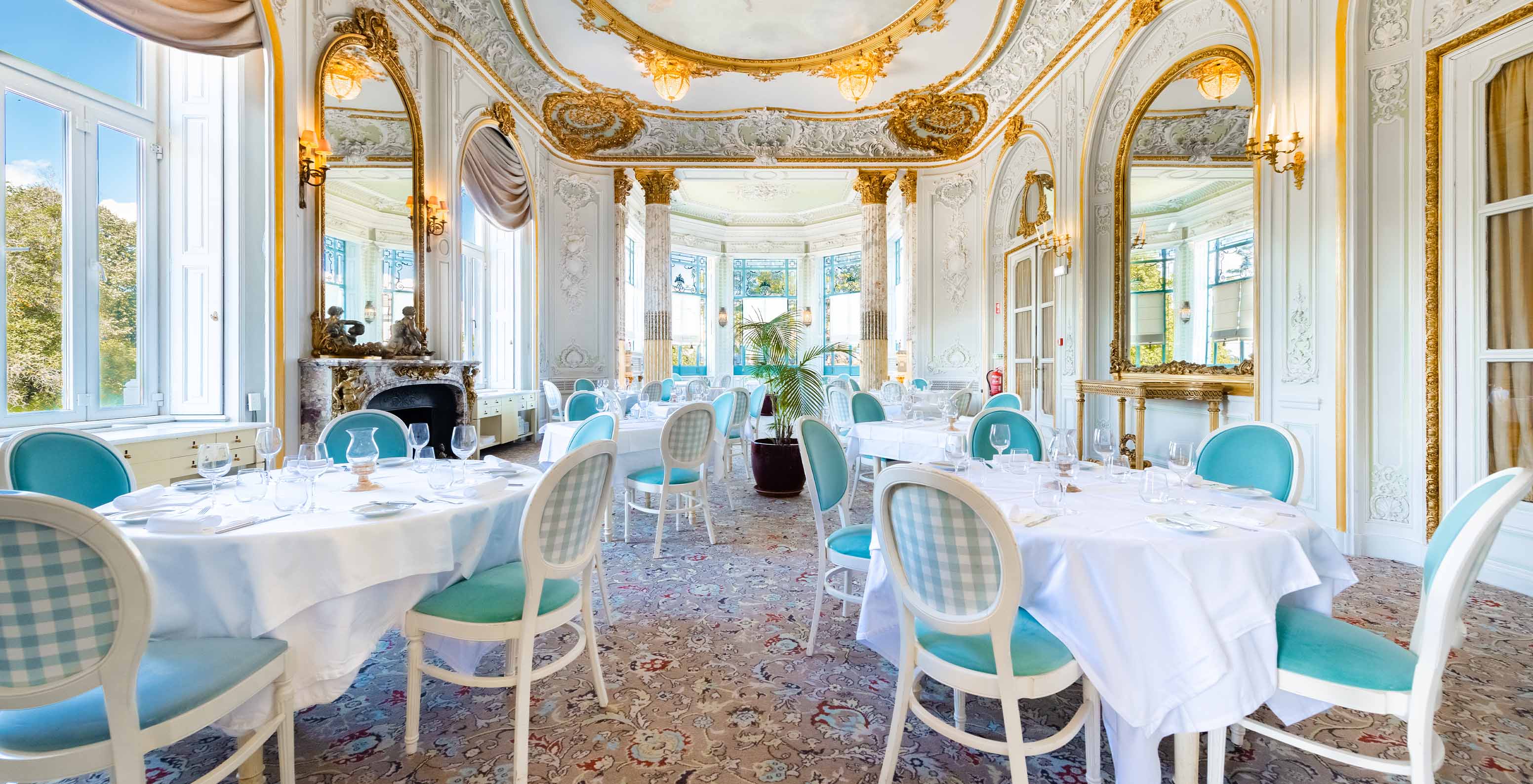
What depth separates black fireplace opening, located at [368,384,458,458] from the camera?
5.59m

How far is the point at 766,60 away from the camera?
7688mm

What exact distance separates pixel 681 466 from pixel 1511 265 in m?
4.62

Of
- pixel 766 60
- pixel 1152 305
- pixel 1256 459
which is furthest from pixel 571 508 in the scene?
pixel 766 60

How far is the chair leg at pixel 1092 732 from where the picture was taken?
1.70 meters

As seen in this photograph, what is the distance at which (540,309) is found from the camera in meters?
8.80

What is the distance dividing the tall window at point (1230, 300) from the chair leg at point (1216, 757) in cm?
392

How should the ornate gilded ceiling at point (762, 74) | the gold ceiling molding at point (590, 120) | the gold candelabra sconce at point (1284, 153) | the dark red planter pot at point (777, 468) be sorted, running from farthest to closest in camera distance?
the gold ceiling molding at point (590, 120) → the ornate gilded ceiling at point (762, 74) → the dark red planter pot at point (777, 468) → the gold candelabra sconce at point (1284, 153)

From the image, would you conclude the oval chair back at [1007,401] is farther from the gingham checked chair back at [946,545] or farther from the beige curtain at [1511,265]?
the gingham checked chair back at [946,545]

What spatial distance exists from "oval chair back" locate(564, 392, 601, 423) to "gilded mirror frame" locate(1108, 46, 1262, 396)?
4907mm

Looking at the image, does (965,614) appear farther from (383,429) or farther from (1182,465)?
(383,429)

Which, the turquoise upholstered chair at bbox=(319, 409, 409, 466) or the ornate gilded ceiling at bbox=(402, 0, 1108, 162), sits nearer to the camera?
the turquoise upholstered chair at bbox=(319, 409, 409, 466)

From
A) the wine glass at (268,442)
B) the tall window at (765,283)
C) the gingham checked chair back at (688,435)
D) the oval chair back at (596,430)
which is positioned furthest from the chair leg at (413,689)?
the tall window at (765,283)

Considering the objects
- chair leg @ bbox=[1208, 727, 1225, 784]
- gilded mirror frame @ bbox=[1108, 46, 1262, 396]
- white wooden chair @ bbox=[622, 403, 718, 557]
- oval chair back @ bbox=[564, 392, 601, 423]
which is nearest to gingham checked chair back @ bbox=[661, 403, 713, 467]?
white wooden chair @ bbox=[622, 403, 718, 557]

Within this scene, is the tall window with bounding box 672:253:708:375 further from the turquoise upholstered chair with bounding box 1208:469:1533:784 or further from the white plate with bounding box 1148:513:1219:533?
the turquoise upholstered chair with bounding box 1208:469:1533:784
